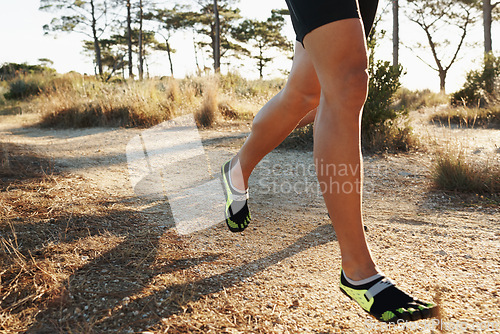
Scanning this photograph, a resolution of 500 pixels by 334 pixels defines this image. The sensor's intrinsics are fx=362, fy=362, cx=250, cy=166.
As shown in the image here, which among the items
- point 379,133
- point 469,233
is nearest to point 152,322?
point 469,233

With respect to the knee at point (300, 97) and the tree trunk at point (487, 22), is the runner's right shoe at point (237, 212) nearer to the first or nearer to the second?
the knee at point (300, 97)

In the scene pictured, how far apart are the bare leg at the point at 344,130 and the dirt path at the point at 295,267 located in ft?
0.90

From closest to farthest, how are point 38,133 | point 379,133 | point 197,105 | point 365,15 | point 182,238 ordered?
1. point 365,15
2. point 182,238
3. point 379,133
4. point 38,133
5. point 197,105

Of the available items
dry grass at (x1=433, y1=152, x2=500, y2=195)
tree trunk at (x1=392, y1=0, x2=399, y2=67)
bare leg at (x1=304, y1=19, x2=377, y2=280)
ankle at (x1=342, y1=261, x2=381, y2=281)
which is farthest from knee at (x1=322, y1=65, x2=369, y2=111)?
tree trunk at (x1=392, y1=0, x2=399, y2=67)

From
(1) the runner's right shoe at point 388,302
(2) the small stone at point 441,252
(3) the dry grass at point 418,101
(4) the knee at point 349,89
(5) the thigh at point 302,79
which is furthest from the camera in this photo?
(3) the dry grass at point 418,101

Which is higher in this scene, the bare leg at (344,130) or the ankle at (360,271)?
the bare leg at (344,130)

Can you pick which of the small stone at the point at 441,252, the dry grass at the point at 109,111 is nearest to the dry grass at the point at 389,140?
the small stone at the point at 441,252

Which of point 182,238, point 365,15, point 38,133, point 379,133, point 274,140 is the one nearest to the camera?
point 365,15

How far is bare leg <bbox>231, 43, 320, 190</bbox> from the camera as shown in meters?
1.42

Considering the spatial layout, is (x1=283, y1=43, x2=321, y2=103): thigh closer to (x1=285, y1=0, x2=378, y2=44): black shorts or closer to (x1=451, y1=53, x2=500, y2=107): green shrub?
(x1=285, y1=0, x2=378, y2=44): black shorts

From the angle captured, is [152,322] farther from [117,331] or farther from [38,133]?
[38,133]

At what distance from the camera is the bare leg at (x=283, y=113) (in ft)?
4.67

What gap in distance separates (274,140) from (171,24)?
109ft

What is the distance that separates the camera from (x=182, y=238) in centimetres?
176
